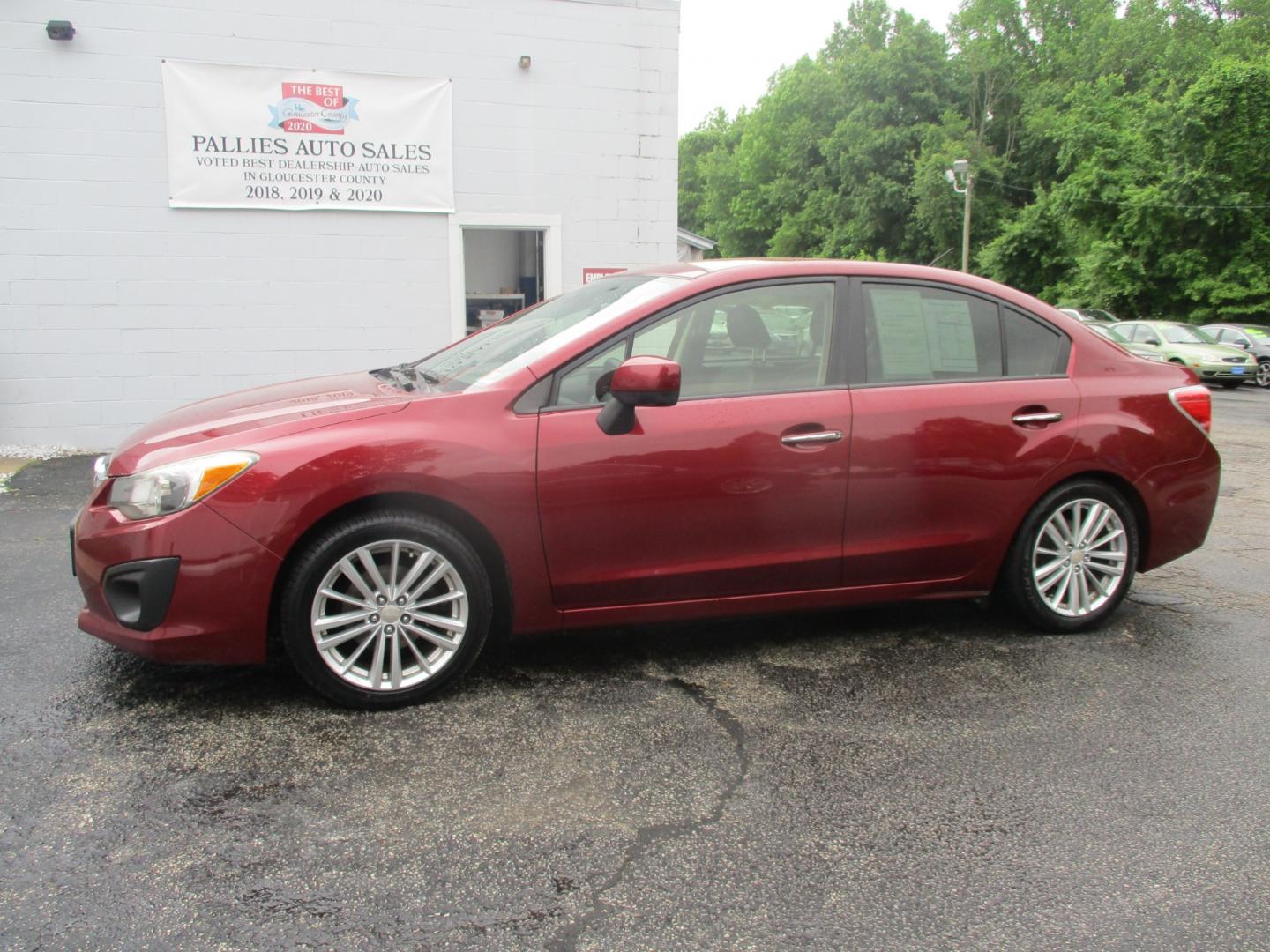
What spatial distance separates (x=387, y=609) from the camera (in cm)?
346

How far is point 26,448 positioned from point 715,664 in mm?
7872

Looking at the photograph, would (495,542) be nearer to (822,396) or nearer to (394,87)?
(822,396)

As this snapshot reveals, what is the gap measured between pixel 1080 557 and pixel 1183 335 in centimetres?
2254

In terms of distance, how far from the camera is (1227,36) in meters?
44.5

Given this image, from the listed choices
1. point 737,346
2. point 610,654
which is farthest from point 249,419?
point 737,346

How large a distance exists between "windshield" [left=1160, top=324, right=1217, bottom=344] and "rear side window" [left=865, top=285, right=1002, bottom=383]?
867 inches

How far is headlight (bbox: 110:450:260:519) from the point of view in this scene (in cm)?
332

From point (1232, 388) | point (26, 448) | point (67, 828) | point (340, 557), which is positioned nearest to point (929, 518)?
point (340, 557)

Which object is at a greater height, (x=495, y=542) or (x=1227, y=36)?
(x=1227, y=36)

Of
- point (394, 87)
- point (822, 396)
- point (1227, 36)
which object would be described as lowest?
point (822, 396)

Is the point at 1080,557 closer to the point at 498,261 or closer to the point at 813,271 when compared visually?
the point at 813,271

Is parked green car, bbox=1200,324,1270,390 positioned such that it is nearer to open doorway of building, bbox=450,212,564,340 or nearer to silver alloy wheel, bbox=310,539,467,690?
open doorway of building, bbox=450,212,564,340

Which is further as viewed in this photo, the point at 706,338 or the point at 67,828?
the point at 706,338

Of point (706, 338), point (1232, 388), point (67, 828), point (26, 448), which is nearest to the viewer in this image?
point (67, 828)
